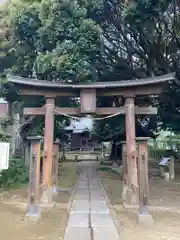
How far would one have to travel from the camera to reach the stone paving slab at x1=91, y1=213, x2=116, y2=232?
6762 mm

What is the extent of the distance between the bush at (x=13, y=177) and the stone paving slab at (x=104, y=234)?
265 inches

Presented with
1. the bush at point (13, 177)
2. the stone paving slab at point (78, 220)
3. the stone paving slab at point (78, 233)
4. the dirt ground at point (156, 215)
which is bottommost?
the dirt ground at point (156, 215)

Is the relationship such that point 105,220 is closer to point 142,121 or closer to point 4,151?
point 4,151

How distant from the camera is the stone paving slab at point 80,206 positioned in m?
8.57

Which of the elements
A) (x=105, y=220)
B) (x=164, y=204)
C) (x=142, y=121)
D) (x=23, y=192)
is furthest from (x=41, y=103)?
(x=142, y=121)

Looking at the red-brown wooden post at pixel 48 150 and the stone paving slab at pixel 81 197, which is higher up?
the red-brown wooden post at pixel 48 150

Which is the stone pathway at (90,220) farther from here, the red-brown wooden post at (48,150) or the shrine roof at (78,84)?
the shrine roof at (78,84)

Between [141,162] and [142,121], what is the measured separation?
56.0 ft

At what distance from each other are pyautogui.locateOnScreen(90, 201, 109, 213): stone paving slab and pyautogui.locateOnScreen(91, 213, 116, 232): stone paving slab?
0.50 meters

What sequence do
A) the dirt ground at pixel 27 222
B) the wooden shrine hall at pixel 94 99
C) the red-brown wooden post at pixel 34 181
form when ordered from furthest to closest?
the wooden shrine hall at pixel 94 99 → the red-brown wooden post at pixel 34 181 → the dirt ground at pixel 27 222

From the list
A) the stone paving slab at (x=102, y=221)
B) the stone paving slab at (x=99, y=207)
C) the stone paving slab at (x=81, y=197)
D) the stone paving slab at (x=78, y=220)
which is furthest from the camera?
the stone paving slab at (x=81, y=197)

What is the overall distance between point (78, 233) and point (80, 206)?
2.98 metres

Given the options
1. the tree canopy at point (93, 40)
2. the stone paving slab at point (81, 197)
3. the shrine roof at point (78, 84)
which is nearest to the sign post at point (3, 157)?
the shrine roof at point (78, 84)

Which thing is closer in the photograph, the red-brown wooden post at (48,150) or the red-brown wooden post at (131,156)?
the red-brown wooden post at (131,156)
